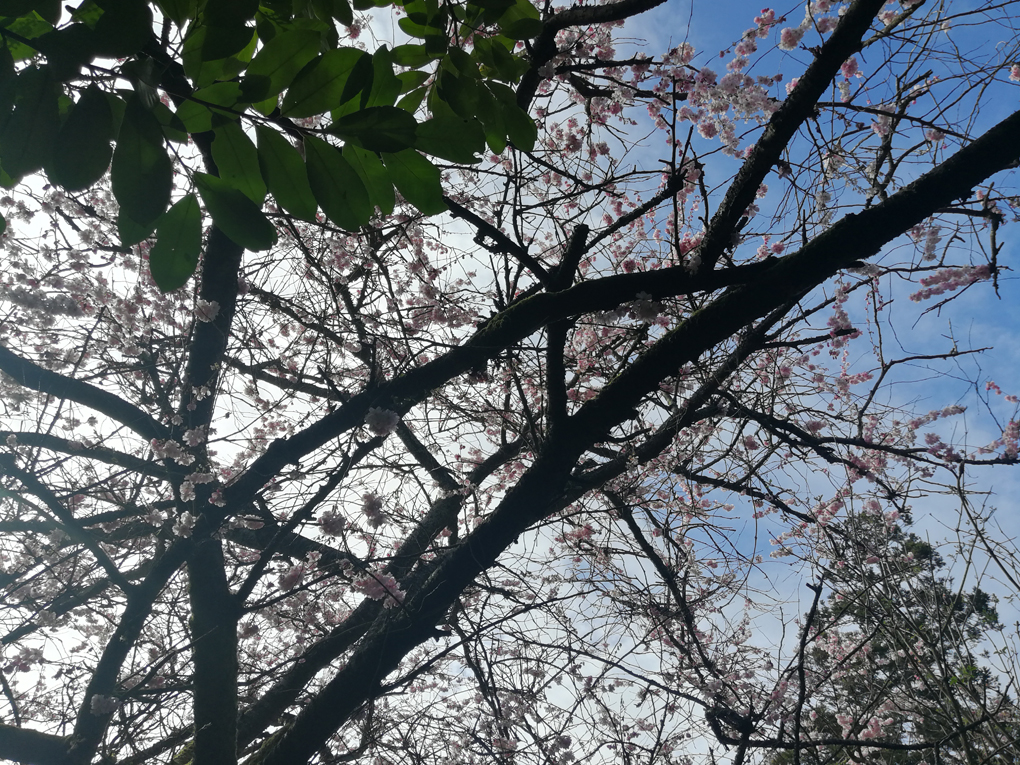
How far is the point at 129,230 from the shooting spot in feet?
3.15

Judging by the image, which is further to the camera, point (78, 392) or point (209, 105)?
point (78, 392)

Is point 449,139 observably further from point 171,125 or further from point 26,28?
point 26,28

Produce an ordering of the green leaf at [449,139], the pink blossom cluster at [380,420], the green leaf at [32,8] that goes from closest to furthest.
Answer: the green leaf at [32,8] < the green leaf at [449,139] < the pink blossom cluster at [380,420]

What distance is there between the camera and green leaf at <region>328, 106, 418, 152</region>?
3.09ft

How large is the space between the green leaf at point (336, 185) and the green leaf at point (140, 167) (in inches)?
8.3

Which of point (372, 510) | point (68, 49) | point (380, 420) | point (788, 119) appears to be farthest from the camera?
point (372, 510)

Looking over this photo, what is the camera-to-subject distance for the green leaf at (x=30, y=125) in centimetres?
86

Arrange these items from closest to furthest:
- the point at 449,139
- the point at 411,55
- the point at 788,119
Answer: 1. the point at 449,139
2. the point at 411,55
3. the point at 788,119

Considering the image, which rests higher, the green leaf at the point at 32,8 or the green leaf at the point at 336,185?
the green leaf at the point at 32,8

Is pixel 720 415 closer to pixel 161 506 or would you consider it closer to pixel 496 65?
pixel 496 65

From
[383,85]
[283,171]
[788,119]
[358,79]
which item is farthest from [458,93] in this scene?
[788,119]

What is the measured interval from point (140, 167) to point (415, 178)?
45 centimetres

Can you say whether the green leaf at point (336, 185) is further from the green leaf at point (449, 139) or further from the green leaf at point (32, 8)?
the green leaf at point (32, 8)

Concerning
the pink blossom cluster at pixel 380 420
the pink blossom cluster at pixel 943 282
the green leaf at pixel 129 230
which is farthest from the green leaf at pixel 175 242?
the pink blossom cluster at pixel 943 282
